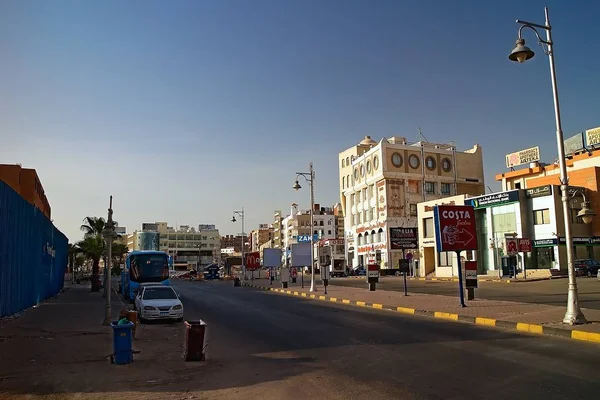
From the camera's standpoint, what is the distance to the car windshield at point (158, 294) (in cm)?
2012

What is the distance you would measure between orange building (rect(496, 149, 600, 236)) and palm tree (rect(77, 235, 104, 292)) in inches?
1917

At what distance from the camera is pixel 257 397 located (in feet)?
25.1

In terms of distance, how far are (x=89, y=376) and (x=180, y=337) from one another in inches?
229

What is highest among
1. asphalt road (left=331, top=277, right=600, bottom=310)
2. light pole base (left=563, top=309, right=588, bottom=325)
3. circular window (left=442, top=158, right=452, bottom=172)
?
circular window (left=442, top=158, right=452, bottom=172)

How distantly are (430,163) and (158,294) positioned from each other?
7274 cm

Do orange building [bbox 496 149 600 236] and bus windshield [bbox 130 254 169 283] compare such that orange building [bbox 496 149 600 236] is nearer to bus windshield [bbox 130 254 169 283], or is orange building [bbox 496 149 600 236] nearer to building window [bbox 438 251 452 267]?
building window [bbox 438 251 452 267]

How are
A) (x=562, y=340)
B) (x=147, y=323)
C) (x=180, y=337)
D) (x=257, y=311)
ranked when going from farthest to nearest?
(x=257, y=311) → (x=147, y=323) → (x=180, y=337) → (x=562, y=340)

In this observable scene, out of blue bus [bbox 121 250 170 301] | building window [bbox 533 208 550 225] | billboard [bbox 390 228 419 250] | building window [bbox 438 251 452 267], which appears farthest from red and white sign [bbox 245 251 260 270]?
blue bus [bbox 121 250 170 301]

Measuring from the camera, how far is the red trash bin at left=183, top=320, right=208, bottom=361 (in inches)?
420

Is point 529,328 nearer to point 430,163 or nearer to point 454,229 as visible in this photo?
point 454,229

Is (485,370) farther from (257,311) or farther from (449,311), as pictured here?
(257,311)

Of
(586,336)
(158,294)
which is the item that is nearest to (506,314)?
(586,336)

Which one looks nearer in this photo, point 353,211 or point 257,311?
point 257,311

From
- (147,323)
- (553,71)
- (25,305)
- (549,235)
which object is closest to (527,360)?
(553,71)
